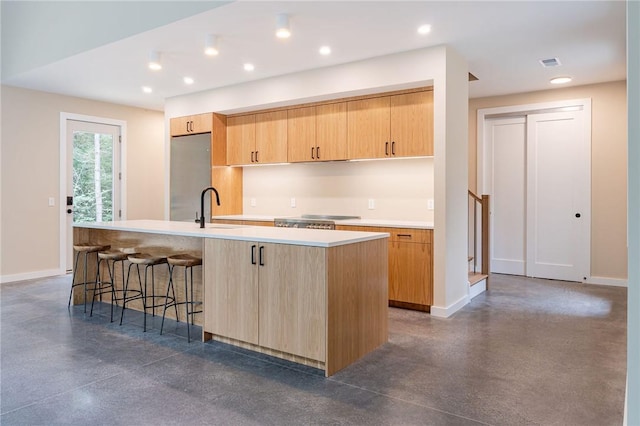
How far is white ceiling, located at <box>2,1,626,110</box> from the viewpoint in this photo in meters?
3.39

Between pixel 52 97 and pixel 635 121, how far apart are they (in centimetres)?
712

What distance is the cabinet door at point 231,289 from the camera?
301 cm

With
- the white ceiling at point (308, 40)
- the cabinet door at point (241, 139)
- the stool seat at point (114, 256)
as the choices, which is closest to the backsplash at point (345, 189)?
the cabinet door at point (241, 139)

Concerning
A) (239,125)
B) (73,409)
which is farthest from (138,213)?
(73,409)

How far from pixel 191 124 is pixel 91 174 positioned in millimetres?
1927

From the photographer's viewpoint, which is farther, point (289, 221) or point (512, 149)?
point (512, 149)

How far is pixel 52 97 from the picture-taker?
6207 millimetres

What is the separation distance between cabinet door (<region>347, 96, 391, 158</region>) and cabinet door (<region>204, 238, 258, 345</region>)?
88.1 inches

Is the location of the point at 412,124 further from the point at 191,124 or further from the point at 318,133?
the point at 191,124

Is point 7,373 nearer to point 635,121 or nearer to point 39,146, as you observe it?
point 635,121

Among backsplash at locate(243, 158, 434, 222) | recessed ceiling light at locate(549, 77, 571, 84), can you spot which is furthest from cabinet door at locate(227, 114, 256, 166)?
recessed ceiling light at locate(549, 77, 571, 84)

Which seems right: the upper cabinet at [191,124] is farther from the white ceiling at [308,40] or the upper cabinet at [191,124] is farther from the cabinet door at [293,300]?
the cabinet door at [293,300]

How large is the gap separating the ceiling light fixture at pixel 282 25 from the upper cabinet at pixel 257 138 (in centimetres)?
191

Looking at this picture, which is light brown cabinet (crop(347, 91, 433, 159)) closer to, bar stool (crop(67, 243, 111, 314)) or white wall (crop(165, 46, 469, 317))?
white wall (crop(165, 46, 469, 317))
